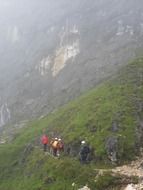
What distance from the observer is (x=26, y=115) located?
18450 cm

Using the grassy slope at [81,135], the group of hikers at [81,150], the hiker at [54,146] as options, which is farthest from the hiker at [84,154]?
the hiker at [54,146]

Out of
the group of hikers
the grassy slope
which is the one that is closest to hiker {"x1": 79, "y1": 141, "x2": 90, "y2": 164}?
the group of hikers

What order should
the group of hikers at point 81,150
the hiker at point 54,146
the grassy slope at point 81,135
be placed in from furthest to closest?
the hiker at point 54,146 < the group of hikers at point 81,150 < the grassy slope at point 81,135

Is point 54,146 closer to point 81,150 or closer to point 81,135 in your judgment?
point 81,150

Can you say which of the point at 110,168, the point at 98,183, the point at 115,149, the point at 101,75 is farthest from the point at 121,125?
the point at 101,75

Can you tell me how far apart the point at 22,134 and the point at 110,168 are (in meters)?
64.2

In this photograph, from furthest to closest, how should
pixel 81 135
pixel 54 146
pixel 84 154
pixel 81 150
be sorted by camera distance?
pixel 81 135, pixel 54 146, pixel 84 154, pixel 81 150

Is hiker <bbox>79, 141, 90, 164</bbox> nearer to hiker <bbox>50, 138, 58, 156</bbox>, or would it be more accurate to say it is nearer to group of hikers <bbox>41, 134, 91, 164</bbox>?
group of hikers <bbox>41, 134, 91, 164</bbox>

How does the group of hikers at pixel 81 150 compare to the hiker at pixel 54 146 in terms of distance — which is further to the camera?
the hiker at pixel 54 146

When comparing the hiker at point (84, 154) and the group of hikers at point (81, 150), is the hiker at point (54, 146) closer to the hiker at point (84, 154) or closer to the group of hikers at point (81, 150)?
the group of hikers at point (81, 150)

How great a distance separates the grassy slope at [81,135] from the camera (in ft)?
241

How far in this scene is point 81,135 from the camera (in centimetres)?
9500

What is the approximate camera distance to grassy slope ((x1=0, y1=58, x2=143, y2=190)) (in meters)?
73.4

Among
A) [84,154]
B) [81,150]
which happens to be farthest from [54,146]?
[81,150]
